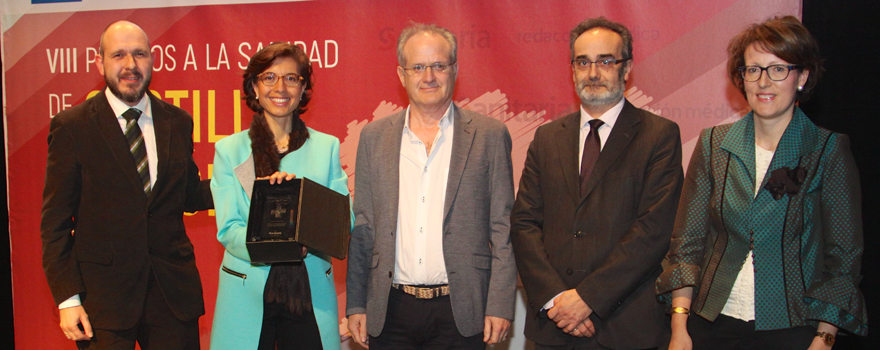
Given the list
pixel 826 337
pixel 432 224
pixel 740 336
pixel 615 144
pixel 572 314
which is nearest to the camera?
pixel 826 337

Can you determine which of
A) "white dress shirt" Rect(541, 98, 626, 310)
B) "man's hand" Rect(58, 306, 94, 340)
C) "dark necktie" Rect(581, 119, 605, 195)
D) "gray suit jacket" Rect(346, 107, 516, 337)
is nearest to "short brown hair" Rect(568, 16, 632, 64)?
"white dress shirt" Rect(541, 98, 626, 310)

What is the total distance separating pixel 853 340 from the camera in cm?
327

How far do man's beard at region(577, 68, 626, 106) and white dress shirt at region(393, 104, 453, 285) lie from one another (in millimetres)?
590

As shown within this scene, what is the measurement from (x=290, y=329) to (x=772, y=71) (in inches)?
83.3

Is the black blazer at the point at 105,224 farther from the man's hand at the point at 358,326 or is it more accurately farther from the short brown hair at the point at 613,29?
the short brown hair at the point at 613,29

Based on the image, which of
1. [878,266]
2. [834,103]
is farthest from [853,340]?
[834,103]

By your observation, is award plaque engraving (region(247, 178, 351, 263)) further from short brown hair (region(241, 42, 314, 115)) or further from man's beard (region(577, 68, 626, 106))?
man's beard (region(577, 68, 626, 106))

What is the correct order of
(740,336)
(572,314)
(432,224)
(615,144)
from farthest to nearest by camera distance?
1. (432,224)
2. (615,144)
3. (572,314)
4. (740,336)

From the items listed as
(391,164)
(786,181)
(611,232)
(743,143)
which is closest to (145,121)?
(391,164)

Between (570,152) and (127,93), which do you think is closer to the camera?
(570,152)

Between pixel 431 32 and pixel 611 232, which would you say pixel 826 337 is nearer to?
pixel 611 232

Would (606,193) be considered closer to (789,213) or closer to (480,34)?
(789,213)

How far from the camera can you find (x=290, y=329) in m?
2.49

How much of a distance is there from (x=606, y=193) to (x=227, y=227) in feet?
5.08
